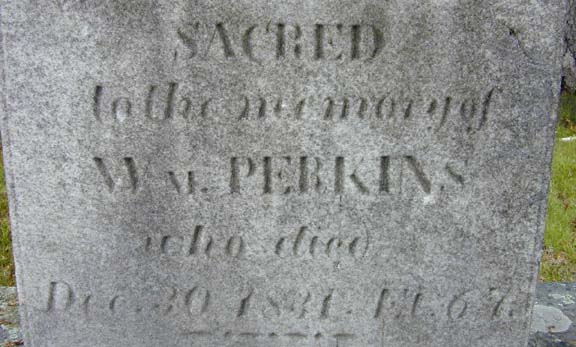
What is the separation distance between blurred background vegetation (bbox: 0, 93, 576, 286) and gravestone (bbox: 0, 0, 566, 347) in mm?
1621

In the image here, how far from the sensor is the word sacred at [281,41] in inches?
69.5

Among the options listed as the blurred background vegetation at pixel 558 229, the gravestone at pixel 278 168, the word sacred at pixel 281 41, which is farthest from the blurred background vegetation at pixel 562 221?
the word sacred at pixel 281 41

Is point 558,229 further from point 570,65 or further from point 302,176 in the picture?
point 570,65

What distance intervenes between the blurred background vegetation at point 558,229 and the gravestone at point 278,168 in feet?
5.32

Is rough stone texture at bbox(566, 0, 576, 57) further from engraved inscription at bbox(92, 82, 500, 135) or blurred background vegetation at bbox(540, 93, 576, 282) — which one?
engraved inscription at bbox(92, 82, 500, 135)

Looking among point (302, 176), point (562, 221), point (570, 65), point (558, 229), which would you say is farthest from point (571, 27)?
point (302, 176)

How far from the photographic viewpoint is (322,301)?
6.84ft

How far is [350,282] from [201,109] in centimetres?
79

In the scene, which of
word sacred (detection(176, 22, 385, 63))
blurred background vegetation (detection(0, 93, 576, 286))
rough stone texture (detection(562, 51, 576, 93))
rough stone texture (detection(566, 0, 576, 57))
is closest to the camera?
word sacred (detection(176, 22, 385, 63))

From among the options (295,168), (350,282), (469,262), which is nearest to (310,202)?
(295,168)

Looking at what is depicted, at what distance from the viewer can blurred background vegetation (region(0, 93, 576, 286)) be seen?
140 inches

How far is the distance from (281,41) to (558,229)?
10.0 ft

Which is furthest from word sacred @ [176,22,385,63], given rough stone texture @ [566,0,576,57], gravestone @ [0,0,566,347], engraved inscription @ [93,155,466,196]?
rough stone texture @ [566,0,576,57]

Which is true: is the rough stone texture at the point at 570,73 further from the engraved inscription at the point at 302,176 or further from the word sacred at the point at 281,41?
the word sacred at the point at 281,41
